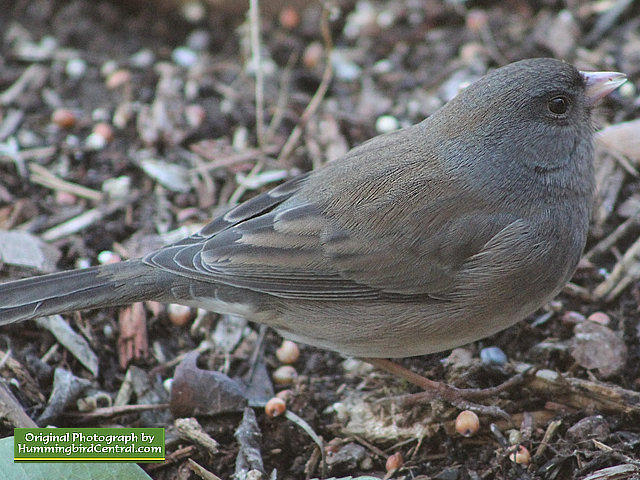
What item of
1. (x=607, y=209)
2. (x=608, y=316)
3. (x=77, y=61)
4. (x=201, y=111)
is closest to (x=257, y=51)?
(x=201, y=111)

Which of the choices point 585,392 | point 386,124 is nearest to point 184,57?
point 386,124

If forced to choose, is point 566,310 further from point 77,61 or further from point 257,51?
point 77,61

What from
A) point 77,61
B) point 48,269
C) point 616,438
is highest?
point 77,61

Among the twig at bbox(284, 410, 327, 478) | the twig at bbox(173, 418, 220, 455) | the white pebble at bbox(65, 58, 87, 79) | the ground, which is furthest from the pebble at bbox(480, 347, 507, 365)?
the white pebble at bbox(65, 58, 87, 79)

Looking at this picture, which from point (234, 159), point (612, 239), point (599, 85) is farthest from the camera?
point (234, 159)

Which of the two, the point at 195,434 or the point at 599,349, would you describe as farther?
the point at 599,349

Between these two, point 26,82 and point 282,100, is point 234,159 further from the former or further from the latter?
point 26,82

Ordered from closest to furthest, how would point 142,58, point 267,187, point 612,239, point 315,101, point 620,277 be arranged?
point 620,277 < point 612,239 < point 267,187 < point 315,101 < point 142,58
